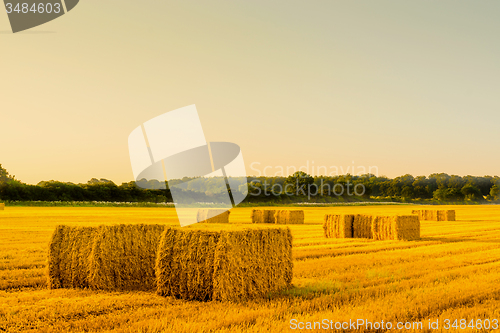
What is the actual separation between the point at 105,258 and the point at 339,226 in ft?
43.1

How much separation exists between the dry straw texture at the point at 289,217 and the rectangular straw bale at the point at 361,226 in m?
10.9

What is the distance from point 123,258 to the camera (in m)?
8.34

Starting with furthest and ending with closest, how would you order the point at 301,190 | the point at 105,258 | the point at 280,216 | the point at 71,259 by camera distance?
the point at 301,190 < the point at 280,216 < the point at 71,259 < the point at 105,258

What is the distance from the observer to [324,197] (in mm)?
81375

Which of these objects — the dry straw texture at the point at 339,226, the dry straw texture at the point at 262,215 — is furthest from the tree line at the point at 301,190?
the dry straw texture at the point at 339,226

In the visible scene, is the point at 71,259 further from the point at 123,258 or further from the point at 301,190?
the point at 301,190

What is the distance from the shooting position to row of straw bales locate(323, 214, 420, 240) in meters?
18.1

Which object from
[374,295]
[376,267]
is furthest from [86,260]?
[376,267]

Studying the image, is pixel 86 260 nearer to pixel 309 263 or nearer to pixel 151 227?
pixel 151 227

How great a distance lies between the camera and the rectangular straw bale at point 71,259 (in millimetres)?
8430

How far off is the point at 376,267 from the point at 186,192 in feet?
190

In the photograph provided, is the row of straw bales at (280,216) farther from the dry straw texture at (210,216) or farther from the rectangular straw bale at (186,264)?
the rectangular straw bale at (186,264)

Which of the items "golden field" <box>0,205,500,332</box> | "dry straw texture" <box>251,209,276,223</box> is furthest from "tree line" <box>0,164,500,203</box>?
"golden field" <box>0,205,500,332</box>

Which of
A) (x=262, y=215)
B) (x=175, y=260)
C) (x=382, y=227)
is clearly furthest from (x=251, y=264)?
(x=262, y=215)
